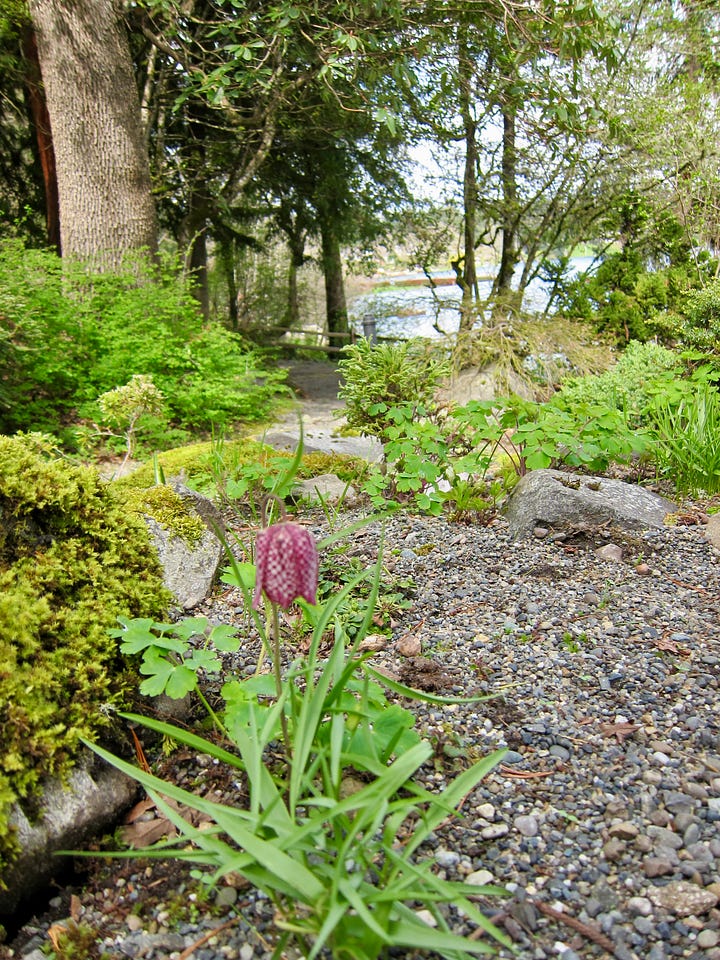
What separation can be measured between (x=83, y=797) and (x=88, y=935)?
0.27 meters

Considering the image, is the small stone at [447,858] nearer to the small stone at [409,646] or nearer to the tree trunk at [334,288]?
the small stone at [409,646]

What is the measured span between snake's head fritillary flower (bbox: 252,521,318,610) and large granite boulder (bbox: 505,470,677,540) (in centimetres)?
204

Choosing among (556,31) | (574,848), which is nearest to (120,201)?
(556,31)

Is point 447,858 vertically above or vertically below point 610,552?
below

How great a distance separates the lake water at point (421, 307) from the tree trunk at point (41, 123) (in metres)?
4.65

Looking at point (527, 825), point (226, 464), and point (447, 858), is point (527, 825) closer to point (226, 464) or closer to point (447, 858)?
point (447, 858)

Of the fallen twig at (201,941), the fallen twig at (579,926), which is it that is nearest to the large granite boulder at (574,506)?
the fallen twig at (579,926)

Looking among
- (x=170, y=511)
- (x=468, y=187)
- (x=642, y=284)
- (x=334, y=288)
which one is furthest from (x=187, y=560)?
(x=334, y=288)

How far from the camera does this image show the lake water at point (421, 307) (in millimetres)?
9312

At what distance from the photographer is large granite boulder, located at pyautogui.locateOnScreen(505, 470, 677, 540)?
10.3 feet

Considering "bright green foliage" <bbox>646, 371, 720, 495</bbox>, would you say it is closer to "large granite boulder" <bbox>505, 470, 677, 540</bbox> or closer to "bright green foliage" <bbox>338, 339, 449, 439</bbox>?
"large granite boulder" <bbox>505, 470, 677, 540</bbox>

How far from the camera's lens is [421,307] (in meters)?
9.97

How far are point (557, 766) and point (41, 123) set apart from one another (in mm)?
9237

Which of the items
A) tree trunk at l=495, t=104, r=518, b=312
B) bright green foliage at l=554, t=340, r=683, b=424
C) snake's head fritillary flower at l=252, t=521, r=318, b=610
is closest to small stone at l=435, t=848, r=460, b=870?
snake's head fritillary flower at l=252, t=521, r=318, b=610
